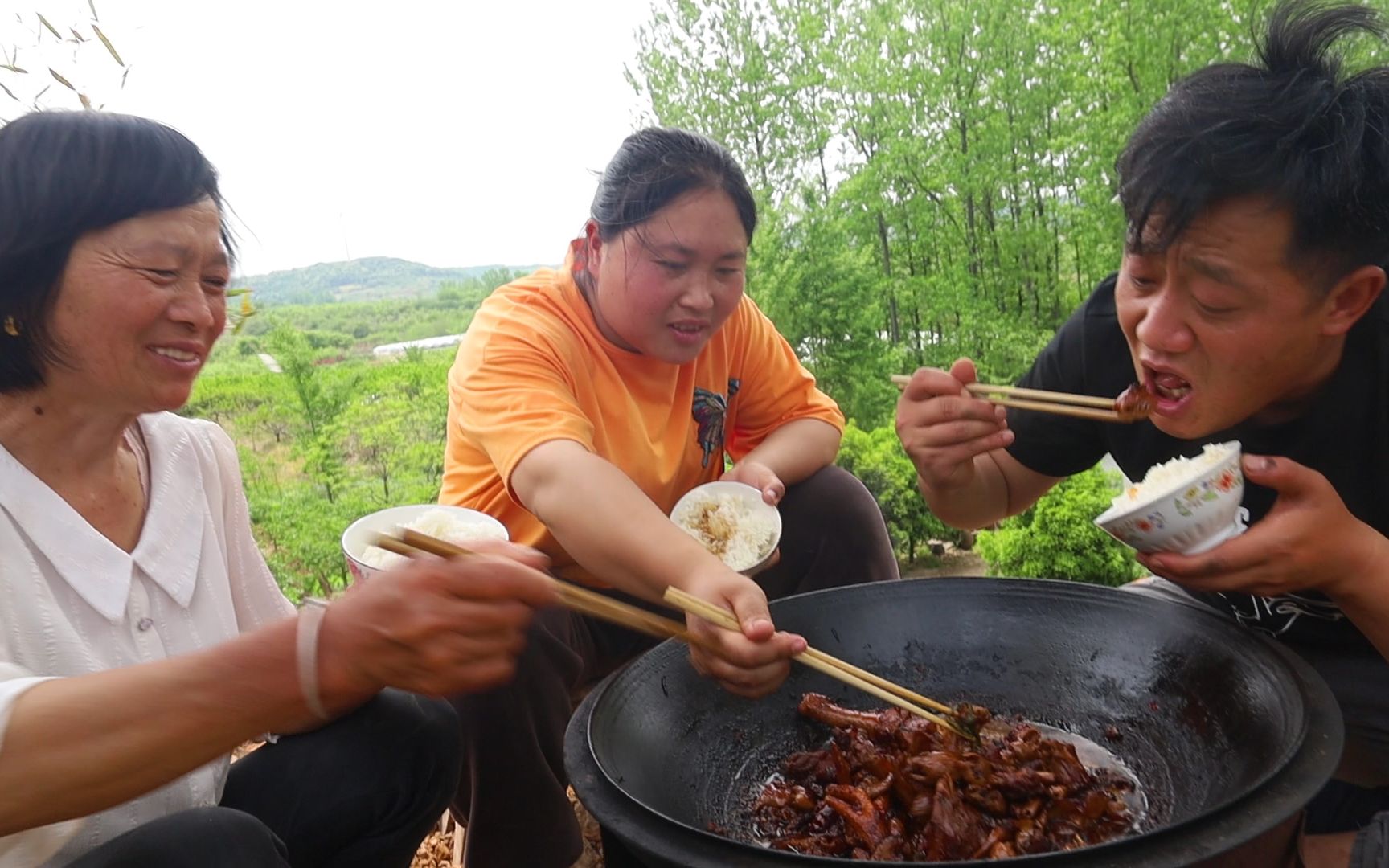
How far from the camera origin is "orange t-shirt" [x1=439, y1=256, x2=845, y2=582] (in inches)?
104

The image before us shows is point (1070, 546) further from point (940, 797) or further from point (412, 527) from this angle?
point (412, 527)

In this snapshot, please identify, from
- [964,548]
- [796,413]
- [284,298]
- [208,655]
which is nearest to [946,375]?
[796,413]

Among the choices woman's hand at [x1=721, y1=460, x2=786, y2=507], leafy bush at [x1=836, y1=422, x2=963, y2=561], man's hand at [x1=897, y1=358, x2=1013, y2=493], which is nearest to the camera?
man's hand at [x1=897, y1=358, x2=1013, y2=493]

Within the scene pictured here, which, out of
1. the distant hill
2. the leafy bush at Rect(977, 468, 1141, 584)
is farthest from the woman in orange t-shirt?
the distant hill

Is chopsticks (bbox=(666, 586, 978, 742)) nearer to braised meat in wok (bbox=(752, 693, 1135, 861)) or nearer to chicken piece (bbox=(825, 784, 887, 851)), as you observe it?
braised meat in wok (bbox=(752, 693, 1135, 861))

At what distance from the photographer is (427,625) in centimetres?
137

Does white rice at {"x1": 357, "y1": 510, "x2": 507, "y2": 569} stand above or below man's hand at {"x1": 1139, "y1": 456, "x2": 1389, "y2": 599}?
below

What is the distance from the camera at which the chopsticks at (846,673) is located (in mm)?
1845

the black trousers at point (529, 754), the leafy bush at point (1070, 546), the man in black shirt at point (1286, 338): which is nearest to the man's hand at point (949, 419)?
the man in black shirt at point (1286, 338)

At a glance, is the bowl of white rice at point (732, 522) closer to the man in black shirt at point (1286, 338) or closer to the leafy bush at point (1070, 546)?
the man in black shirt at point (1286, 338)

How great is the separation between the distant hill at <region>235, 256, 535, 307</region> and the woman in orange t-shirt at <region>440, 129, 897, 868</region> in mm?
3533

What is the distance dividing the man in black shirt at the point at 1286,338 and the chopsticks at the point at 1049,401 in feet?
0.15

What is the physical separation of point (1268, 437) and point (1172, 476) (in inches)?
20.1

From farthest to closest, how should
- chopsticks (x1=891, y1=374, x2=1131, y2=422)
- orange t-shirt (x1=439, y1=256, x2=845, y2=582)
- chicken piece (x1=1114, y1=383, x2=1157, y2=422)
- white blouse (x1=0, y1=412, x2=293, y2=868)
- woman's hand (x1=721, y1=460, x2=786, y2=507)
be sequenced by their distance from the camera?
woman's hand (x1=721, y1=460, x2=786, y2=507) < orange t-shirt (x1=439, y1=256, x2=845, y2=582) < chopsticks (x1=891, y1=374, x2=1131, y2=422) < chicken piece (x1=1114, y1=383, x2=1157, y2=422) < white blouse (x1=0, y1=412, x2=293, y2=868)
